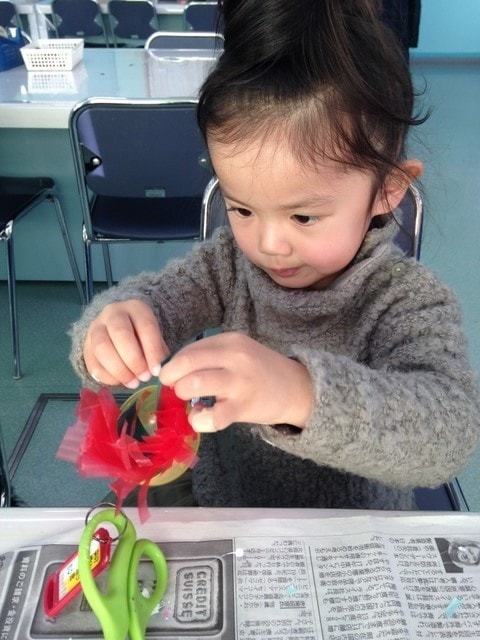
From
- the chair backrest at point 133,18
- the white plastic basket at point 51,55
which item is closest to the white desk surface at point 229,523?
the white plastic basket at point 51,55

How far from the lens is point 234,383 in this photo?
466 mm

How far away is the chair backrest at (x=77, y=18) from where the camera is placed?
4918 mm

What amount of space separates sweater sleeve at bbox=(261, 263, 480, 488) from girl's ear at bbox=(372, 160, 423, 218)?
132 millimetres

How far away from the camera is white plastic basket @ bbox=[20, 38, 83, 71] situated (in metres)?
2.09

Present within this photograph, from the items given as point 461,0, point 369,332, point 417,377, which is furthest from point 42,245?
point 461,0

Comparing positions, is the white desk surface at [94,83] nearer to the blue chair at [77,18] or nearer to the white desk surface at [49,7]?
the white desk surface at [49,7]

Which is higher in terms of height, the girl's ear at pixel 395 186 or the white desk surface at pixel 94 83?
the girl's ear at pixel 395 186

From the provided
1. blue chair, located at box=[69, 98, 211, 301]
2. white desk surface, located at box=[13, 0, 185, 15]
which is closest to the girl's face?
blue chair, located at box=[69, 98, 211, 301]

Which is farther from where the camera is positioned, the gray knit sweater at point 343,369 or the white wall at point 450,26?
the white wall at point 450,26

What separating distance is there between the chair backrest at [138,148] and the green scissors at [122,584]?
1.21 meters

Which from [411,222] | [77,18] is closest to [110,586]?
[411,222]

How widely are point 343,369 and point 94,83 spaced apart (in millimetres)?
1783

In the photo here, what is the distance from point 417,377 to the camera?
1.93ft

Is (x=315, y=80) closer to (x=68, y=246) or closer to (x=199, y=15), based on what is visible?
(x=68, y=246)
